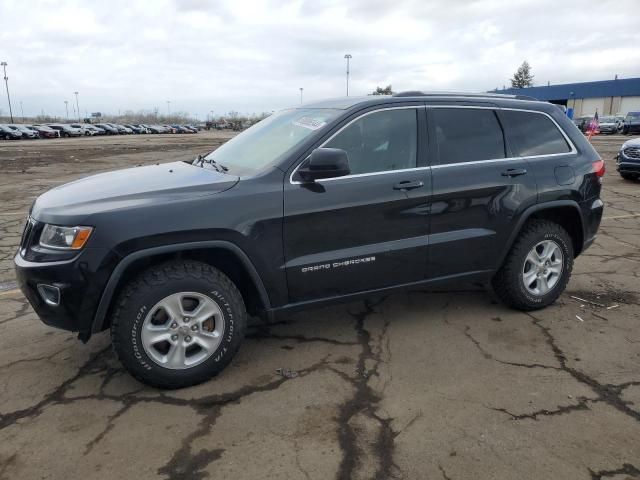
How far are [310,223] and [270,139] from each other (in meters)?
0.95

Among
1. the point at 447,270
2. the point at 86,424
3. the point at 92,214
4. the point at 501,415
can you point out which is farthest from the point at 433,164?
the point at 86,424

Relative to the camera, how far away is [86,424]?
2924 mm

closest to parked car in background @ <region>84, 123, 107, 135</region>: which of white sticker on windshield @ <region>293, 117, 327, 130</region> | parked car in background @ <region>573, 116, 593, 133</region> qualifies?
parked car in background @ <region>573, 116, 593, 133</region>

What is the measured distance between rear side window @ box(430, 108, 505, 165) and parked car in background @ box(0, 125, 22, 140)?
54.7 metres

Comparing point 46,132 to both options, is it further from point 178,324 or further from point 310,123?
point 178,324

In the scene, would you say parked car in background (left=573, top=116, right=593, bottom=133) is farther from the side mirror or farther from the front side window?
the side mirror

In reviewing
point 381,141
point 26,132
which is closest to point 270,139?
point 381,141

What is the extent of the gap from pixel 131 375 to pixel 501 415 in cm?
224

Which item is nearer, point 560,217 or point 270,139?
point 270,139

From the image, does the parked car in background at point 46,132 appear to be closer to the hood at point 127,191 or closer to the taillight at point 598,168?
the hood at point 127,191

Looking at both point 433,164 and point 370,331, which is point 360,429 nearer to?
point 370,331

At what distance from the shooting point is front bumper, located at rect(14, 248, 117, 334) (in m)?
2.93

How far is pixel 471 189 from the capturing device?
3.95 meters

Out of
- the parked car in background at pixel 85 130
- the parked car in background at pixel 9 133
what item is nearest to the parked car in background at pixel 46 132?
the parked car in background at pixel 9 133
